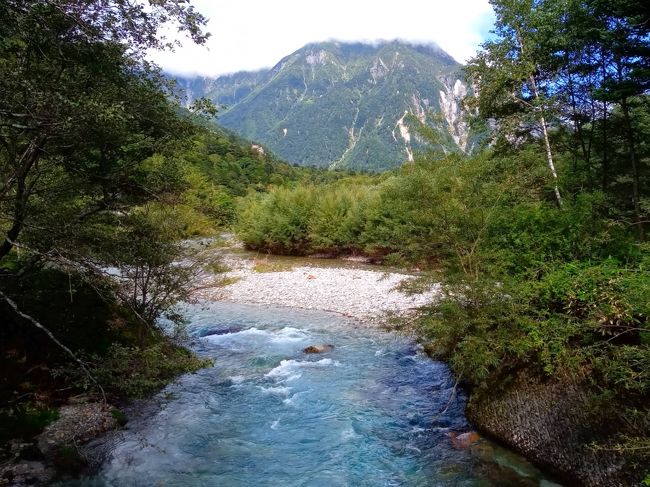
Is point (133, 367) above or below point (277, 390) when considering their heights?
above

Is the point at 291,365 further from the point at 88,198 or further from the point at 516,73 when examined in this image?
the point at 516,73

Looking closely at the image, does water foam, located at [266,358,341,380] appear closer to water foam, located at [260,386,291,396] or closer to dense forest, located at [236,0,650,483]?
water foam, located at [260,386,291,396]

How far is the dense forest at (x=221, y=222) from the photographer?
6.21 m

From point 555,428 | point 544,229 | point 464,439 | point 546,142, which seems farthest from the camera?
point 546,142

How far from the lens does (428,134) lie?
33.8 feet

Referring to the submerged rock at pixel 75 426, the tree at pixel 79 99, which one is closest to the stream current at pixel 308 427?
the submerged rock at pixel 75 426

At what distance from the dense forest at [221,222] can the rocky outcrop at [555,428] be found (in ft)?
0.49

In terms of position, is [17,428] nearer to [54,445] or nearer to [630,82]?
[54,445]

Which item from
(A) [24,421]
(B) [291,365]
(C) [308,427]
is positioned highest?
(A) [24,421]

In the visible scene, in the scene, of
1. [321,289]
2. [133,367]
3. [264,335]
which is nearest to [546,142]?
[264,335]

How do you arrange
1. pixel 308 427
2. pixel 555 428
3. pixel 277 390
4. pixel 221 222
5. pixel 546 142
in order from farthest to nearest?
1. pixel 546 142
2. pixel 277 390
3. pixel 221 222
4. pixel 308 427
5. pixel 555 428

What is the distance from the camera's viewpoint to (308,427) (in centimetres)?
973

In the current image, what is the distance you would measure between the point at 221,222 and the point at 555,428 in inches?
307

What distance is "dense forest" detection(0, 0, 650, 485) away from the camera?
621 centimetres
